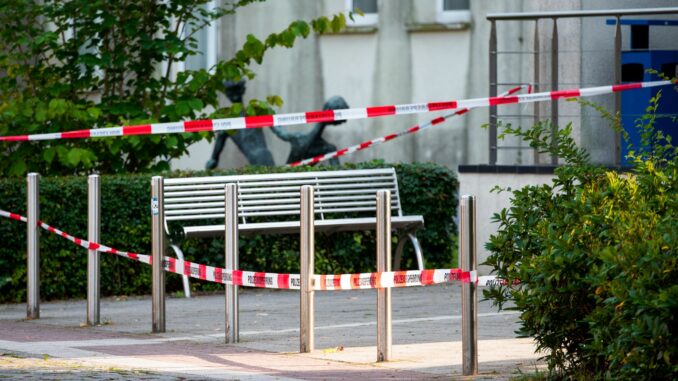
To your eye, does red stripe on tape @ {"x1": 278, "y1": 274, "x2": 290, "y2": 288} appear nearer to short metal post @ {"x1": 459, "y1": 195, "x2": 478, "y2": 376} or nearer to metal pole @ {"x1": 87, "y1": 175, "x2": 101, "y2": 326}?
short metal post @ {"x1": 459, "y1": 195, "x2": 478, "y2": 376}

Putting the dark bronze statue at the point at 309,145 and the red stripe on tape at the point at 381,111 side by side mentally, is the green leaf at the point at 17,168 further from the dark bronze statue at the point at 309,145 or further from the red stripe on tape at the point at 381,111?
the dark bronze statue at the point at 309,145

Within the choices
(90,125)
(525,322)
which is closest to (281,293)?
(90,125)

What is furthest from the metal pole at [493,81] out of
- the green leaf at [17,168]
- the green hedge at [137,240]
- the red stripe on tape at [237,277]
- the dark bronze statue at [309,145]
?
the dark bronze statue at [309,145]

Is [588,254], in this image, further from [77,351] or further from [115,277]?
[115,277]

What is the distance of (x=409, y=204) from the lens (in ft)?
50.2

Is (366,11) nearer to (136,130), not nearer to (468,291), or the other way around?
(136,130)

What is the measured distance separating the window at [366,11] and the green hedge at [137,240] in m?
6.61

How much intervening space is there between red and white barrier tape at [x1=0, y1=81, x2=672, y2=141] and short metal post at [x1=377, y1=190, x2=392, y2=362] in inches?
140

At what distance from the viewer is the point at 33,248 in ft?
39.7

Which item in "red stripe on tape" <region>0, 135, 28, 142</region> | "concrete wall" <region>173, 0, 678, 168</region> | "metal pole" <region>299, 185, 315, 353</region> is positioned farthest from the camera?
"concrete wall" <region>173, 0, 678, 168</region>

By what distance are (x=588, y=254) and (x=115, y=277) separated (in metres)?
7.46

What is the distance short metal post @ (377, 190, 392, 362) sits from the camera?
9016mm

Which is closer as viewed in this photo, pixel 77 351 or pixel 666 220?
pixel 666 220

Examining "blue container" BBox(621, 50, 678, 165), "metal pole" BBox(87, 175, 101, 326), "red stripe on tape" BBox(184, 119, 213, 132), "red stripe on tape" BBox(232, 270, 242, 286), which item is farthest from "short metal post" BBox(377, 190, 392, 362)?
"blue container" BBox(621, 50, 678, 165)
